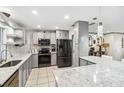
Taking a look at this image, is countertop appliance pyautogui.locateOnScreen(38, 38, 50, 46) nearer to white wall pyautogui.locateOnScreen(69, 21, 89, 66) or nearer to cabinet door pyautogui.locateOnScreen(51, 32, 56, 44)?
cabinet door pyautogui.locateOnScreen(51, 32, 56, 44)

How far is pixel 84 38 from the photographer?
451 cm

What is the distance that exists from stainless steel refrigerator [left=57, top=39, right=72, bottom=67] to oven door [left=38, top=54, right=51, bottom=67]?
700 mm

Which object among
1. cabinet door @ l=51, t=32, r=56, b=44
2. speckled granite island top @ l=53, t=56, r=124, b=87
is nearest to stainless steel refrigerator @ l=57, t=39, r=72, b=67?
cabinet door @ l=51, t=32, r=56, b=44

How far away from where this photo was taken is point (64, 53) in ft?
19.1

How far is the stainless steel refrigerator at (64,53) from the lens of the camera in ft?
19.0

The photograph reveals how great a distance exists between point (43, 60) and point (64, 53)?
4.33ft

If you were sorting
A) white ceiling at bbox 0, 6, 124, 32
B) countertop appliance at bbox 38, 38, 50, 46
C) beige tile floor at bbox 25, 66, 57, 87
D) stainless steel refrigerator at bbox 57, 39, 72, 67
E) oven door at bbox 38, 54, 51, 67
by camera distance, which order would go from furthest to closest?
countertop appliance at bbox 38, 38, 50, 46
oven door at bbox 38, 54, 51, 67
stainless steel refrigerator at bbox 57, 39, 72, 67
beige tile floor at bbox 25, 66, 57, 87
white ceiling at bbox 0, 6, 124, 32

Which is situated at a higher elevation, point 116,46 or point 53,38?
point 53,38

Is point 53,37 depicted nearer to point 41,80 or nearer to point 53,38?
point 53,38

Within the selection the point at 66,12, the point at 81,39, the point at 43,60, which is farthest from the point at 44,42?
the point at 66,12

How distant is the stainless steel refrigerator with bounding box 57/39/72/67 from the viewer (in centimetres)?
580
